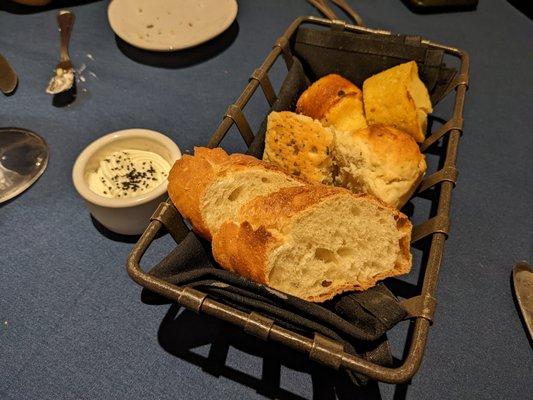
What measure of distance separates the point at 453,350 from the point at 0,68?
139 centimetres

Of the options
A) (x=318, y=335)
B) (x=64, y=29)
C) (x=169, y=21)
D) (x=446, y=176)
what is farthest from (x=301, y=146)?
(x=64, y=29)

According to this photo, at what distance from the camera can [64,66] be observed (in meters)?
1.22

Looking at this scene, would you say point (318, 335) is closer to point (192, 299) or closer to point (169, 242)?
point (192, 299)

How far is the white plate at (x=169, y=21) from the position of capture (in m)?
1.23

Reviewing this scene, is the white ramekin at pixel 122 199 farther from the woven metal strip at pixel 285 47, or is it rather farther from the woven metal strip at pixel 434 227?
the woven metal strip at pixel 434 227

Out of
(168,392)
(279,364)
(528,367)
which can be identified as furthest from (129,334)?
(528,367)

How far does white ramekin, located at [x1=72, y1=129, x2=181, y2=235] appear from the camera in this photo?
796 mm

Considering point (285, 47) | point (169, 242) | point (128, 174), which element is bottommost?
point (169, 242)

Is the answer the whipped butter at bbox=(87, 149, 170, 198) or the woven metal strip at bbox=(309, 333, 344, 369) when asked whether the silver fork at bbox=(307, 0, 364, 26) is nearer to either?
the whipped butter at bbox=(87, 149, 170, 198)

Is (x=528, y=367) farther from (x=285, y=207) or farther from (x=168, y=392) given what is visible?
(x=168, y=392)

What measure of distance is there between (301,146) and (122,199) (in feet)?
1.21

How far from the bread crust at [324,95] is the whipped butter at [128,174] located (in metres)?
0.34

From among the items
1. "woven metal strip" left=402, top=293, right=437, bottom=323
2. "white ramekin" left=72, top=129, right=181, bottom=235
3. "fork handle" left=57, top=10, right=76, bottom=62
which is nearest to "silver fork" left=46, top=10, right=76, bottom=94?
"fork handle" left=57, top=10, right=76, bottom=62

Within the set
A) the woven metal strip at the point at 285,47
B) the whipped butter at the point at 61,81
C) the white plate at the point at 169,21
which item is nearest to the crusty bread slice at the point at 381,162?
the woven metal strip at the point at 285,47
